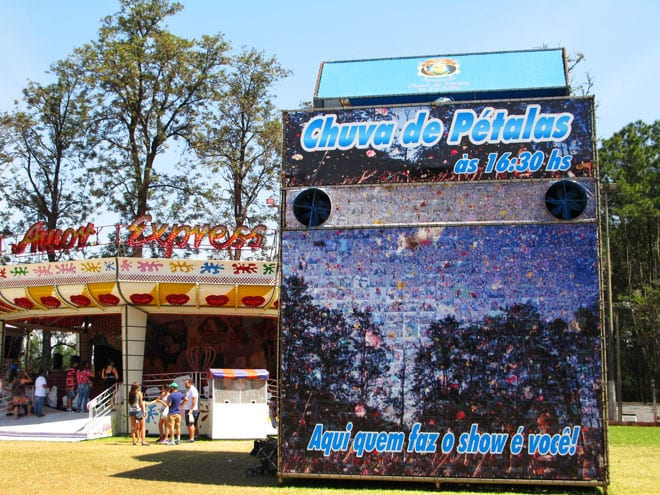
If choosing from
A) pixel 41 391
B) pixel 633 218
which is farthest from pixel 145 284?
pixel 633 218

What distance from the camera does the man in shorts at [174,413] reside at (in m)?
22.0

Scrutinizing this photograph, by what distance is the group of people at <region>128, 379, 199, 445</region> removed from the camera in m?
22.2

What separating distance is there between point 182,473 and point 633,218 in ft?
143

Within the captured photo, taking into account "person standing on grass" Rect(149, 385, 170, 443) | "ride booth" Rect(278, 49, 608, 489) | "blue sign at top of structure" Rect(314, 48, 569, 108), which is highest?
"blue sign at top of structure" Rect(314, 48, 569, 108)

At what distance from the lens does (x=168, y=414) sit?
2242cm

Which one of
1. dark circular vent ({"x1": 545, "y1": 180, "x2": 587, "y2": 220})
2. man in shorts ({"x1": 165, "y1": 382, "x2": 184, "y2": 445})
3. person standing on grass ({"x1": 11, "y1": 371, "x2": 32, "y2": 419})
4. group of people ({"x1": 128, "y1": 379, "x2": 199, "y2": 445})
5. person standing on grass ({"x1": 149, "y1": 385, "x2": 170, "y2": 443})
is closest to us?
dark circular vent ({"x1": 545, "y1": 180, "x2": 587, "y2": 220})

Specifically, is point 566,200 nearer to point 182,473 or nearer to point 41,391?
point 182,473

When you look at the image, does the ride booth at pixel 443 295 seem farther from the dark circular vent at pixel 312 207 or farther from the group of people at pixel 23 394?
the group of people at pixel 23 394

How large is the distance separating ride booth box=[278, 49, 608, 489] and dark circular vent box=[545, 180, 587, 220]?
0.09 feet

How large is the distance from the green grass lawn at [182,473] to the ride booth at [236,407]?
154cm

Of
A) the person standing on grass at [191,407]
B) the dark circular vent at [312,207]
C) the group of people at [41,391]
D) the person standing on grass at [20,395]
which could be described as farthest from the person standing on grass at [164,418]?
the dark circular vent at [312,207]

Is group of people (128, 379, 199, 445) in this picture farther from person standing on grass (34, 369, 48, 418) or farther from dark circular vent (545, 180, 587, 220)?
dark circular vent (545, 180, 587, 220)

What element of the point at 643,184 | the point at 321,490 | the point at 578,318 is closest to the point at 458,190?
the point at 578,318

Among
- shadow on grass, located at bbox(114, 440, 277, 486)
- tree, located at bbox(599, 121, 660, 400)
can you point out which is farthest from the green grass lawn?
tree, located at bbox(599, 121, 660, 400)
